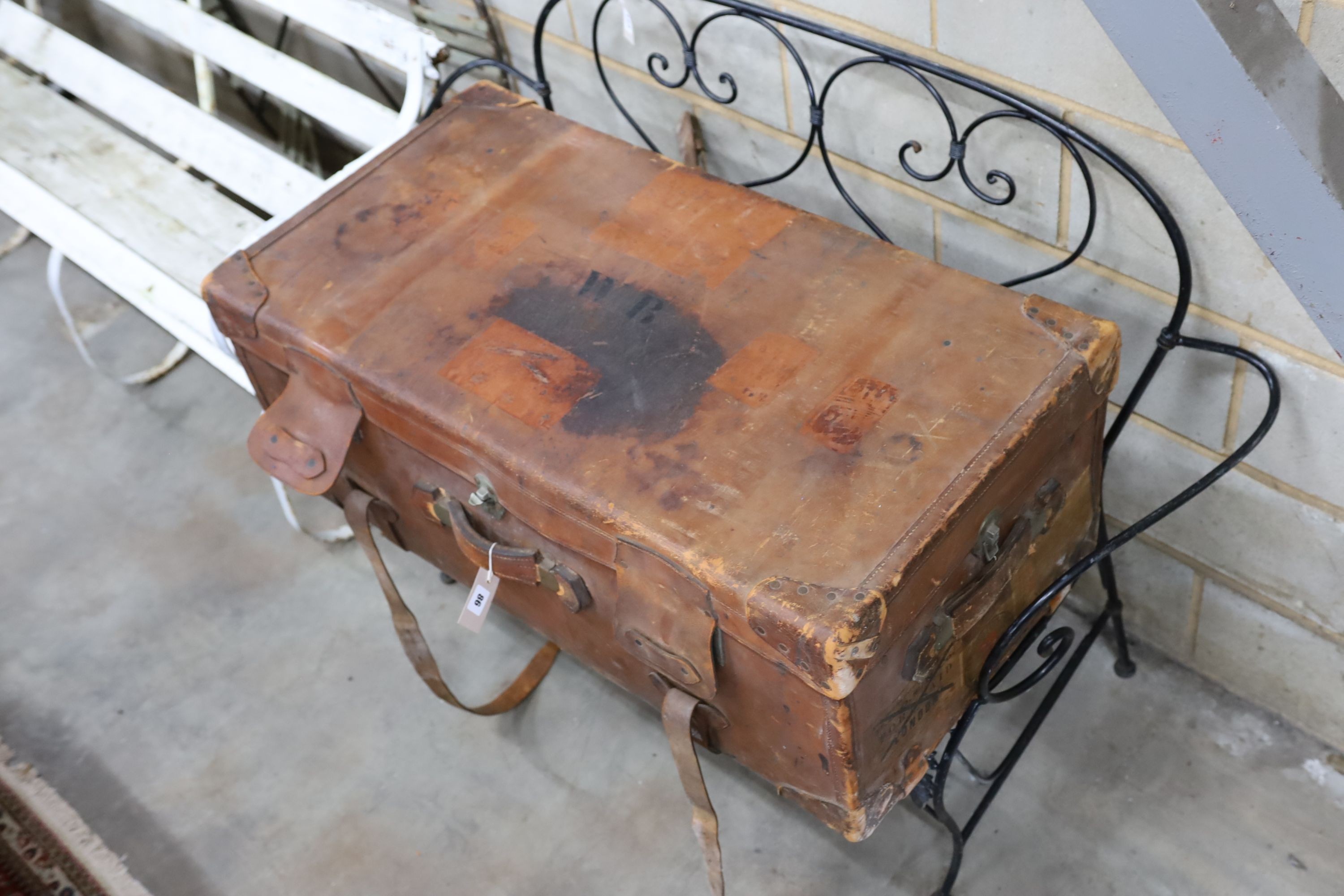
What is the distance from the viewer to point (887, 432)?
120 cm

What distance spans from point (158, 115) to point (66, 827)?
1.33m

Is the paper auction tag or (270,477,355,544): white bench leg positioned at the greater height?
the paper auction tag

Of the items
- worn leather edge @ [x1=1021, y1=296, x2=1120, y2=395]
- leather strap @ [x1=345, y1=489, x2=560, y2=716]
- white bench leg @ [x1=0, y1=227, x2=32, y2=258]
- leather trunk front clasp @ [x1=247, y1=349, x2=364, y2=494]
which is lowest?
white bench leg @ [x1=0, y1=227, x2=32, y2=258]

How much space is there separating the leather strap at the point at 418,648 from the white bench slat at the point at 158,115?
695mm

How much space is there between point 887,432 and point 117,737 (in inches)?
58.4

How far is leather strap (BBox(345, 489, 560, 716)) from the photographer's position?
5.15 ft

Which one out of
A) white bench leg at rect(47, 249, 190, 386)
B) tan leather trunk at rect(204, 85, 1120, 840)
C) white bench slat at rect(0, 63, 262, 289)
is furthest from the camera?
white bench leg at rect(47, 249, 190, 386)

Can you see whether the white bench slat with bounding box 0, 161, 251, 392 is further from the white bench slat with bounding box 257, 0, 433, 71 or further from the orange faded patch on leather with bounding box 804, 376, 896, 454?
the orange faded patch on leather with bounding box 804, 376, 896, 454

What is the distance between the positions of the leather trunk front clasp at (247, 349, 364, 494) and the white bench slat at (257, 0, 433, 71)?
2.15ft

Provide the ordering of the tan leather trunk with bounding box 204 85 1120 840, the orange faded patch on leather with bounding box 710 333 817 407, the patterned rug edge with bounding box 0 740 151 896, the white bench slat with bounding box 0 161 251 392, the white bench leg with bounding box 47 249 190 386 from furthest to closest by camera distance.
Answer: the white bench leg with bounding box 47 249 190 386, the white bench slat with bounding box 0 161 251 392, the patterned rug edge with bounding box 0 740 151 896, the orange faded patch on leather with bounding box 710 333 817 407, the tan leather trunk with bounding box 204 85 1120 840

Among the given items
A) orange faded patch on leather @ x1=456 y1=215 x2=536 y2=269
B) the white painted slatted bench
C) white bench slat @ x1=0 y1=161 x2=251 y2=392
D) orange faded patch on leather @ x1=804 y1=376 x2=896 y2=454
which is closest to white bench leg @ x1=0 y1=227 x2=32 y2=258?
the white painted slatted bench

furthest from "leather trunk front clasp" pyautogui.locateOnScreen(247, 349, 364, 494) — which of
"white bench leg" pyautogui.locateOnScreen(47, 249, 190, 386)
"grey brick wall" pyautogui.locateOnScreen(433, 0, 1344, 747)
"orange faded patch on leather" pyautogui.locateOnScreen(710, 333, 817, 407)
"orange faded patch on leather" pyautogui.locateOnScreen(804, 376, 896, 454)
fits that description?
"white bench leg" pyautogui.locateOnScreen(47, 249, 190, 386)

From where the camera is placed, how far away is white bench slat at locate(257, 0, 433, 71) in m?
1.89

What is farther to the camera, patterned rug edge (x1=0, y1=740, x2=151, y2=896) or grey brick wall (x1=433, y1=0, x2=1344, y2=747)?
patterned rug edge (x1=0, y1=740, x2=151, y2=896)
